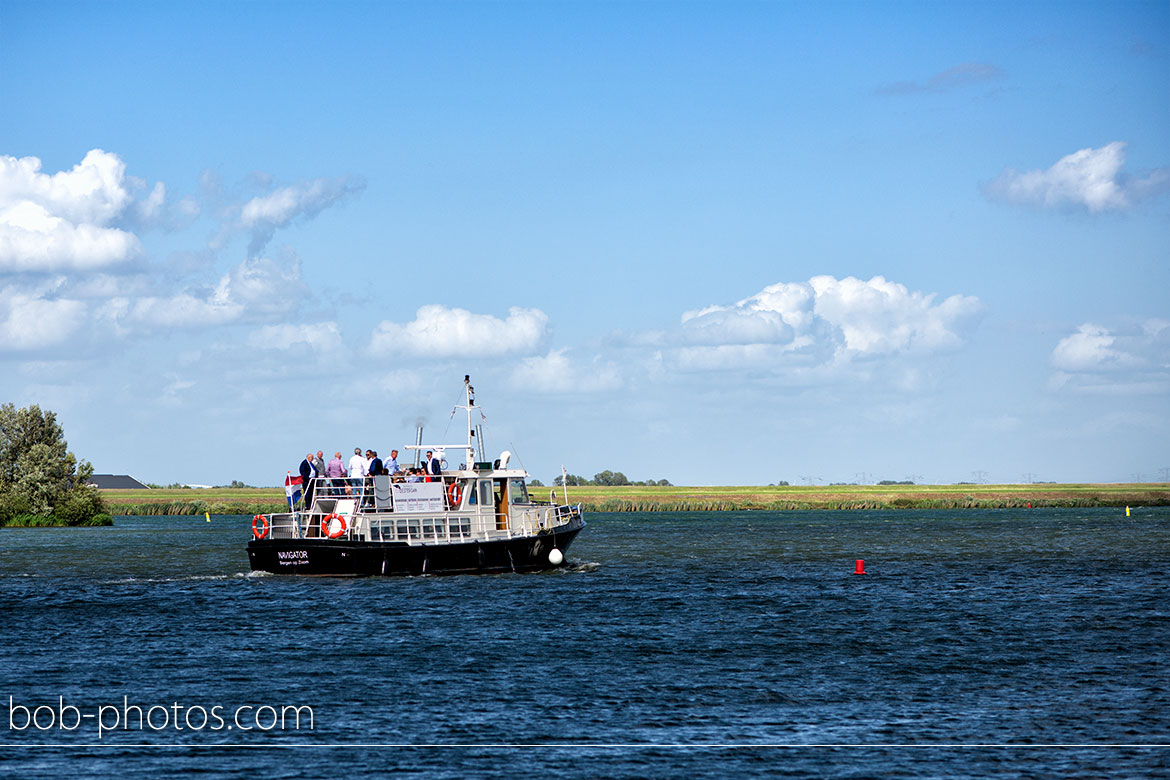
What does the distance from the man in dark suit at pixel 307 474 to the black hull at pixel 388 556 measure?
193cm

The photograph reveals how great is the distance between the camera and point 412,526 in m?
50.0

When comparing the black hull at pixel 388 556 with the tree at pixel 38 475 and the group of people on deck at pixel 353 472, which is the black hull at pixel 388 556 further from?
the tree at pixel 38 475

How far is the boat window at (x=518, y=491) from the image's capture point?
51.6 metres

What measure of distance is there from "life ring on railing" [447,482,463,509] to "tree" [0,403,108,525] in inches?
3005

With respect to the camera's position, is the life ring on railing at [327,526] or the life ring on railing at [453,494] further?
the life ring on railing at [453,494]

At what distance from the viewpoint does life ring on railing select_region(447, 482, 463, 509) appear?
5028 centimetres

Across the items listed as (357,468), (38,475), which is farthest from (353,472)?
(38,475)

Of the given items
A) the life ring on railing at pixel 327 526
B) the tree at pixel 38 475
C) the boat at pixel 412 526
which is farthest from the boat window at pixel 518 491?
the tree at pixel 38 475

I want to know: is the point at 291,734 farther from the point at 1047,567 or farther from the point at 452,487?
the point at 1047,567

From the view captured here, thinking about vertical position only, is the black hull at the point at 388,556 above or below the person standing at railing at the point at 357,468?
below

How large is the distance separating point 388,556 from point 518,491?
609 centimetres

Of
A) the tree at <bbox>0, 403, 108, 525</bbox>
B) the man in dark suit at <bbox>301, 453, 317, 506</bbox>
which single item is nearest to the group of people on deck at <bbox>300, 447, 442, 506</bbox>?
the man in dark suit at <bbox>301, 453, 317, 506</bbox>

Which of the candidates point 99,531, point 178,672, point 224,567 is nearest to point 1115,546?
point 224,567

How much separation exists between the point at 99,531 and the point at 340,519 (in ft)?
228
